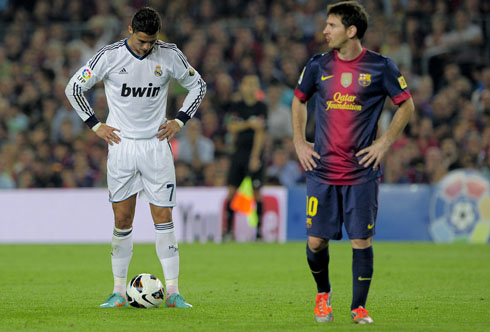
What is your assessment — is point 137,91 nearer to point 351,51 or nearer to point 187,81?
point 187,81

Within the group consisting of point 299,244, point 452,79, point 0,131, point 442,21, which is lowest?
point 299,244

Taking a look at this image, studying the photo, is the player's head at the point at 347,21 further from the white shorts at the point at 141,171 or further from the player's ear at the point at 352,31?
the white shorts at the point at 141,171

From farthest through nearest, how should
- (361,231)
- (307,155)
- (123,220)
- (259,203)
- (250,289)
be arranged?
1. (259,203)
2. (250,289)
3. (123,220)
4. (307,155)
5. (361,231)

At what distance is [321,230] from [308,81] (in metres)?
1.08

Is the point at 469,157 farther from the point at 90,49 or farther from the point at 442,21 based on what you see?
the point at 90,49

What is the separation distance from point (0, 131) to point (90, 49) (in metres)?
2.80

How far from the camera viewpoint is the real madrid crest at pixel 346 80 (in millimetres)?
6300

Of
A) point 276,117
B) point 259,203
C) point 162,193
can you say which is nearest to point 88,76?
point 162,193

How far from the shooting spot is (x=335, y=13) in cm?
632

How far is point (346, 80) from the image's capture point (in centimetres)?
630

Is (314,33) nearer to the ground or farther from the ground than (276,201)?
farther from the ground

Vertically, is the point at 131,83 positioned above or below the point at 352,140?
above

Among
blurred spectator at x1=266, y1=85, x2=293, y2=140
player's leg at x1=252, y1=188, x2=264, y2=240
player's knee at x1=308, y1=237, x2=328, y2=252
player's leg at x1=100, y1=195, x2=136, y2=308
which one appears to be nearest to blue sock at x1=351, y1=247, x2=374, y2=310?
player's knee at x1=308, y1=237, x2=328, y2=252

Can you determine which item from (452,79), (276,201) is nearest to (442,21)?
(452,79)
